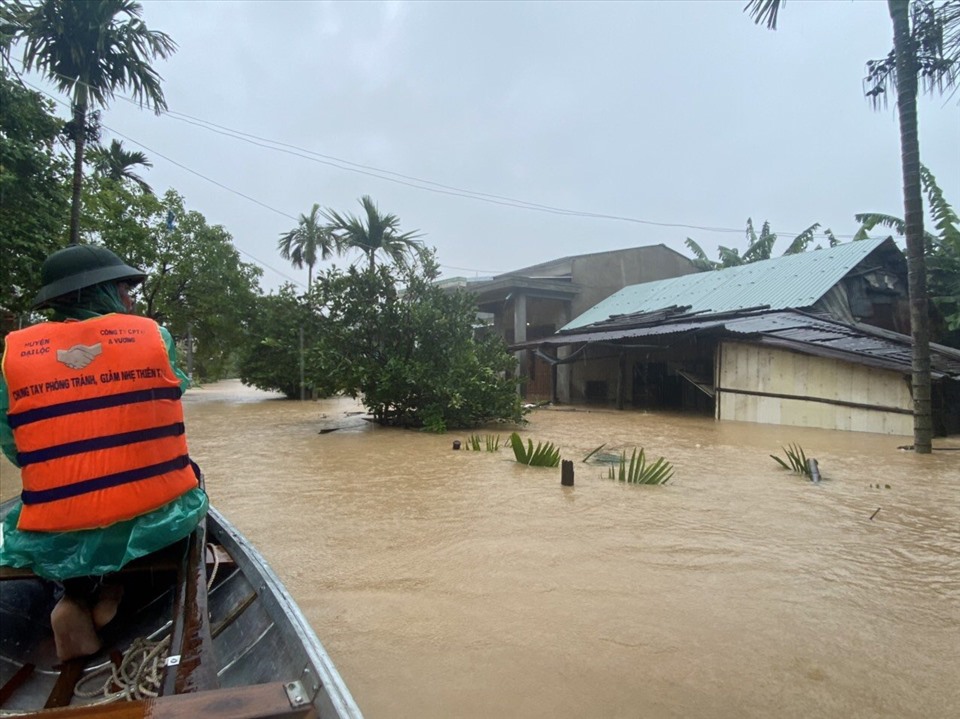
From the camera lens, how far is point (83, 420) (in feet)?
7.33

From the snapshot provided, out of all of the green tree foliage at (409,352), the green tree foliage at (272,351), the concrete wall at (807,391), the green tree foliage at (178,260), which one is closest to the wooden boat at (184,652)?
the green tree foliage at (409,352)

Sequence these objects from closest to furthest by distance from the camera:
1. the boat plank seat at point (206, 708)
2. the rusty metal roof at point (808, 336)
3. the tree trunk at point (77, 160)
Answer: the boat plank seat at point (206, 708)
the tree trunk at point (77, 160)
the rusty metal roof at point (808, 336)

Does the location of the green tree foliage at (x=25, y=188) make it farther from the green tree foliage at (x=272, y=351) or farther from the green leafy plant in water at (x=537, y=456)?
the green tree foliage at (x=272, y=351)

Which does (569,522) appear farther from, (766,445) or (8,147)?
(8,147)

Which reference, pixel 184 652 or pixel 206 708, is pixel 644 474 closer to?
pixel 184 652

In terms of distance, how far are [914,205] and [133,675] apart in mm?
11341

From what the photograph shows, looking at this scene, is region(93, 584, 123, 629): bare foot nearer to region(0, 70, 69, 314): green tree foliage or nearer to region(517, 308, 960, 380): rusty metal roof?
region(0, 70, 69, 314): green tree foliage

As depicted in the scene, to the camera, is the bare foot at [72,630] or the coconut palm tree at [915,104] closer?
the bare foot at [72,630]

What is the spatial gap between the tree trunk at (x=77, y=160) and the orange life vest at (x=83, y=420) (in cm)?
1025

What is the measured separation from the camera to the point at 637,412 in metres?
17.7

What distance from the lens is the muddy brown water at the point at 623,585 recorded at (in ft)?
9.16

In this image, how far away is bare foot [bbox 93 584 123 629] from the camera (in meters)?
2.52

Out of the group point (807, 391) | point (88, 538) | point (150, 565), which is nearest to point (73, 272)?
point (88, 538)

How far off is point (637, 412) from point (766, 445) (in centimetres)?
698
